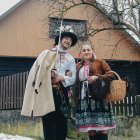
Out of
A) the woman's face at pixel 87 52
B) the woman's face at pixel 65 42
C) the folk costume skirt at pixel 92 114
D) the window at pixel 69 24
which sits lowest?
the folk costume skirt at pixel 92 114

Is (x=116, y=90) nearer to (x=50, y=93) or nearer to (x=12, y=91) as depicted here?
(x=50, y=93)

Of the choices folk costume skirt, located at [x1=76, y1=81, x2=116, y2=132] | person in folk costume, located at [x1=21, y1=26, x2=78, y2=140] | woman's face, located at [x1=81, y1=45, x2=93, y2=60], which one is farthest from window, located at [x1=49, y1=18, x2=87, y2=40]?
person in folk costume, located at [x1=21, y1=26, x2=78, y2=140]

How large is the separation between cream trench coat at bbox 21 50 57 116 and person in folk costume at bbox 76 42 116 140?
0.48 meters

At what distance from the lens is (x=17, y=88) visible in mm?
12812

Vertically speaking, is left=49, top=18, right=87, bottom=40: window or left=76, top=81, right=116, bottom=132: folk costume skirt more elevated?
left=49, top=18, right=87, bottom=40: window

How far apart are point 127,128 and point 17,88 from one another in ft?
18.9

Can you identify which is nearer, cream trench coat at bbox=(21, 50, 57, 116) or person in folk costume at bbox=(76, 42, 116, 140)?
cream trench coat at bbox=(21, 50, 57, 116)

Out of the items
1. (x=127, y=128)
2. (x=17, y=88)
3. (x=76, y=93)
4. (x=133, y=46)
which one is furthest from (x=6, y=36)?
(x=76, y=93)

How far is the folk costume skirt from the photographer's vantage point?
169 inches

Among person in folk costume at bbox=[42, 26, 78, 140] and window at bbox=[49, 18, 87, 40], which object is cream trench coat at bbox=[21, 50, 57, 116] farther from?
window at bbox=[49, 18, 87, 40]

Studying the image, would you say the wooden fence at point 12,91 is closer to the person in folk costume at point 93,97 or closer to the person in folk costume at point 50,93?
the person in folk costume at point 93,97

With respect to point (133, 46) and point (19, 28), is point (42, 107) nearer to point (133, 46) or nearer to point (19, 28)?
point (19, 28)

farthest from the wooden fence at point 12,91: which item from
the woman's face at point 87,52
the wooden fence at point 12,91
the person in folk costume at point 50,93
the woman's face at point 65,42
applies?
the person in folk costume at point 50,93

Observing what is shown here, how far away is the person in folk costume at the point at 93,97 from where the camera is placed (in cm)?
425
